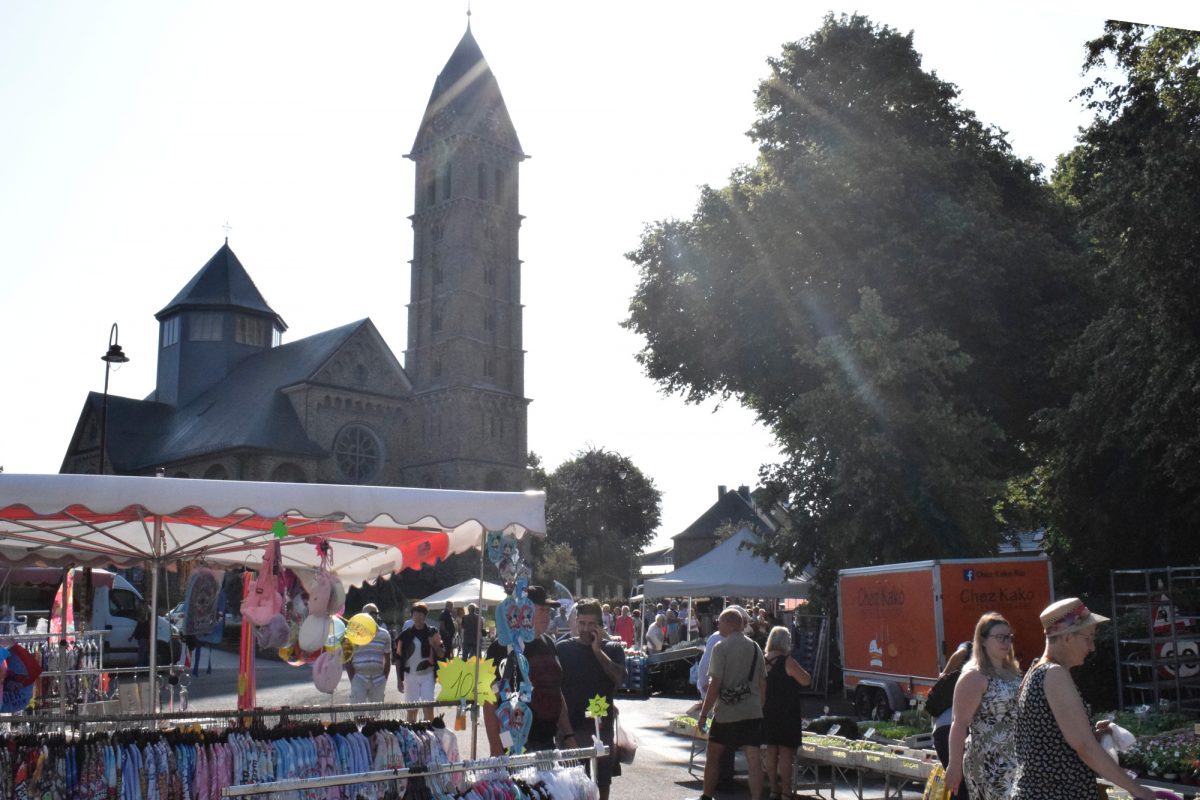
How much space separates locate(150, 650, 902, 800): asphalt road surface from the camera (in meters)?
11.3

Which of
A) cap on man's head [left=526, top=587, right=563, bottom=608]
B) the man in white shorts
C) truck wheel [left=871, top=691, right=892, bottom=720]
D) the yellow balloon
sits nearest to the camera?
cap on man's head [left=526, top=587, right=563, bottom=608]

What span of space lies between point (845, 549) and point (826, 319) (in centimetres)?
508

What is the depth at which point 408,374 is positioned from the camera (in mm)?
58438

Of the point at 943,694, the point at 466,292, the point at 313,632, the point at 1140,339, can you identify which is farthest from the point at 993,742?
the point at 466,292

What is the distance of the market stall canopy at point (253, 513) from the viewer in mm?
6836

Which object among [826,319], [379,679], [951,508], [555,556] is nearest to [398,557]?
[379,679]

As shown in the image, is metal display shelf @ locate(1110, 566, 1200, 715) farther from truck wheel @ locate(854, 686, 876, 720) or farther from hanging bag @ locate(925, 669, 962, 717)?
hanging bag @ locate(925, 669, 962, 717)

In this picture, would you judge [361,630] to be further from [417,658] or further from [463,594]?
[463,594]

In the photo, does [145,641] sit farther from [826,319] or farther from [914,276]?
[914,276]

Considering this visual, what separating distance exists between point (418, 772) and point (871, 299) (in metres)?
15.9

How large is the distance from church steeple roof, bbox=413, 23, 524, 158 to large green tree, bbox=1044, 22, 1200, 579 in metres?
40.2

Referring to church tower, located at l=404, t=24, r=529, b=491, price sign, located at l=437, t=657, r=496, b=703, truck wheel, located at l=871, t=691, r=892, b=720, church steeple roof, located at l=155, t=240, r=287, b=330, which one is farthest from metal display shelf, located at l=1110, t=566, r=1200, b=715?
church steeple roof, located at l=155, t=240, r=287, b=330

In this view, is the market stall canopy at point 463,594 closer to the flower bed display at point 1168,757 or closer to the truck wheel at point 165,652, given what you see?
the truck wheel at point 165,652

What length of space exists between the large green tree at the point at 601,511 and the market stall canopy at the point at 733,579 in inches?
1990
